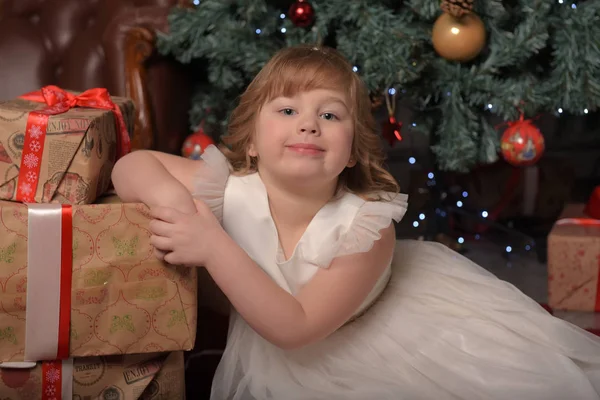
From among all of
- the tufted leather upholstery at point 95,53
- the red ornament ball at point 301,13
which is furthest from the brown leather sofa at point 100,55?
the red ornament ball at point 301,13

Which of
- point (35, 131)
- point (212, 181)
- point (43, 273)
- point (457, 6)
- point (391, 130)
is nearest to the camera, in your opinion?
point (43, 273)

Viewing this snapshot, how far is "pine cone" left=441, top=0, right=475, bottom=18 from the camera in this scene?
6.45 feet

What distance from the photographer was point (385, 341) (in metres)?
1.40

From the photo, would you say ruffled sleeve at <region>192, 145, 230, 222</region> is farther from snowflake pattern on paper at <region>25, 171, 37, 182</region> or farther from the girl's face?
snowflake pattern on paper at <region>25, 171, 37, 182</region>

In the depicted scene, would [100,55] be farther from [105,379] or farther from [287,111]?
[105,379]

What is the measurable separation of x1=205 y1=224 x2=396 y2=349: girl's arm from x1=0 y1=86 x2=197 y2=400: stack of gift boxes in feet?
0.24

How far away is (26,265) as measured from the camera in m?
1.18

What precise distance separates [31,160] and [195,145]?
0.97 meters

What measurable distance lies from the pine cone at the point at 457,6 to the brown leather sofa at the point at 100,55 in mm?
795

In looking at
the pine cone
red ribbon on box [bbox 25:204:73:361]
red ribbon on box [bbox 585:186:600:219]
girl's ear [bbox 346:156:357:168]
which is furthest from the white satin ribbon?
red ribbon on box [bbox 585:186:600:219]

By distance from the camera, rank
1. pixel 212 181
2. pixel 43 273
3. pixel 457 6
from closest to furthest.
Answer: pixel 43 273 → pixel 212 181 → pixel 457 6

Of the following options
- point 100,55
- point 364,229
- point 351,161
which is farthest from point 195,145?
point 364,229

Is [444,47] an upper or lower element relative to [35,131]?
upper

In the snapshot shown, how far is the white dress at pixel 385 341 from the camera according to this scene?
130 cm
